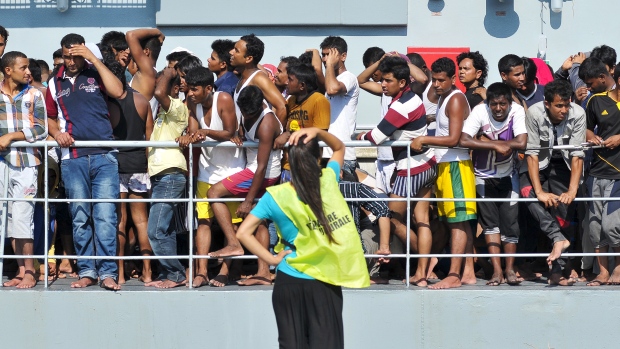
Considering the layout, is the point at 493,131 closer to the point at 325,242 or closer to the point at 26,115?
the point at 325,242

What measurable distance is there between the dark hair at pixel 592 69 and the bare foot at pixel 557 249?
4.40 ft

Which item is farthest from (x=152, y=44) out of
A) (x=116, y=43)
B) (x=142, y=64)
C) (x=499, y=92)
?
(x=499, y=92)

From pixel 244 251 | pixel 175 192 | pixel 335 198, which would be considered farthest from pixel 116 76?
pixel 335 198

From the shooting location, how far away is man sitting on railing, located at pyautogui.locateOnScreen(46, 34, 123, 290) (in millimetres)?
7332

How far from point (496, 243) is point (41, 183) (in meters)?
3.62

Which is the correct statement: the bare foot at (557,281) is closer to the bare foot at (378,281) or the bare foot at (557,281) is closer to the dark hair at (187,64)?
the bare foot at (378,281)

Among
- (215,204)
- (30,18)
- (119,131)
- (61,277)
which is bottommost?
(61,277)

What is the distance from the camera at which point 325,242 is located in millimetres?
5297

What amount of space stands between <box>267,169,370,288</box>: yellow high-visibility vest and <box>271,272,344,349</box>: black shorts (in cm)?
8

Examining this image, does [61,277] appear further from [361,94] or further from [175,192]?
[361,94]

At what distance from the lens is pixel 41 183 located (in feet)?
25.2

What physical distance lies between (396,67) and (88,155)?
245 cm

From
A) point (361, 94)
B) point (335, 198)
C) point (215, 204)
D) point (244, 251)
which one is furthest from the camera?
point (361, 94)

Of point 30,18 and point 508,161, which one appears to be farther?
point 30,18
